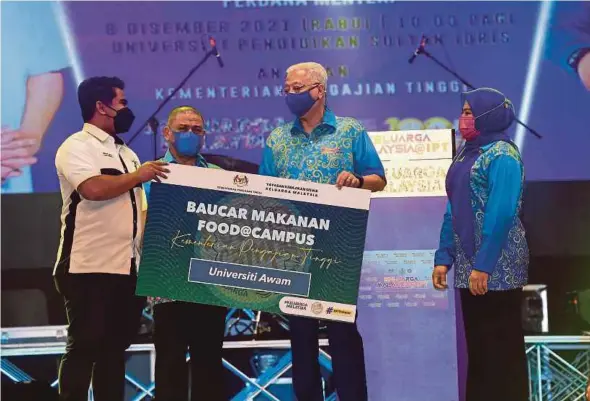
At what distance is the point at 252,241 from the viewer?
9.45 feet

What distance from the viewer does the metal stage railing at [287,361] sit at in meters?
3.56

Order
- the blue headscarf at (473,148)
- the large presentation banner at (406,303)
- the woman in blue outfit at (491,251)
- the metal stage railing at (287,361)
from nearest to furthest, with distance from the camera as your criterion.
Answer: the woman in blue outfit at (491,251)
the blue headscarf at (473,148)
the large presentation banner at (406,303)
the metal stage railing at (287,361)

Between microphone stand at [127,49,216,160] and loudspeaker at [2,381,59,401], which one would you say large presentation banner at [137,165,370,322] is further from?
microphone stand at [127,49,216,160]

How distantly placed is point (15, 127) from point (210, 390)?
189cm

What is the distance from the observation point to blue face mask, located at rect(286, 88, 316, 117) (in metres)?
2.87

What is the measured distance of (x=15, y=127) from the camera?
385cm

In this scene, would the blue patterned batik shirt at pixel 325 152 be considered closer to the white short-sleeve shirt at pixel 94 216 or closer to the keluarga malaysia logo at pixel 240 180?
the keluarga malaysia logo at pixel 240 180

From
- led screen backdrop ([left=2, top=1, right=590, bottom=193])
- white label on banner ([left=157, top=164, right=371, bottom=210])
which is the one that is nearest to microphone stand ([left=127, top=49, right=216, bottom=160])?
led screen backdrop ([left=2, top=1, right=590, bottom=193])

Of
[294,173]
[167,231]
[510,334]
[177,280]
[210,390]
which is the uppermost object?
[294,173]

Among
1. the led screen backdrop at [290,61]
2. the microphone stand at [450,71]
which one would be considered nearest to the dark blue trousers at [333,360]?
the led screen backdrop at [290,61]

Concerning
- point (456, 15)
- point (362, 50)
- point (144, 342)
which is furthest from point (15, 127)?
point (456, 15)

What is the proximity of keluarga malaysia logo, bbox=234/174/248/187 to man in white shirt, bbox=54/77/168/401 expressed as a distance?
28 cm

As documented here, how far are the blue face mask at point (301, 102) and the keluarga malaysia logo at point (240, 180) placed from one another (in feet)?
1.09

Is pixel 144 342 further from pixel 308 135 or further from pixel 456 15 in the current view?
pixel 456 15
